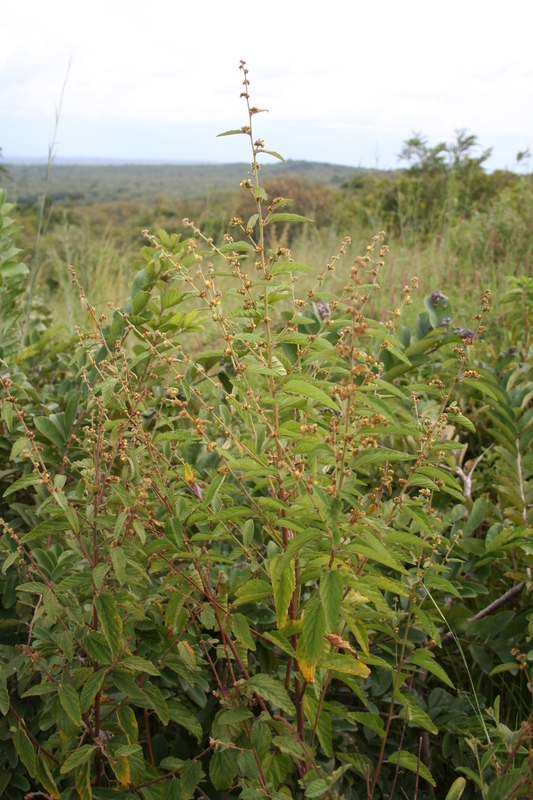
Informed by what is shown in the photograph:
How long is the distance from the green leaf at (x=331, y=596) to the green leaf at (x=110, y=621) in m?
0.39

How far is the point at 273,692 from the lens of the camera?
114 centimetres

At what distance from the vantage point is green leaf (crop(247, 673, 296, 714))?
1.12 meters

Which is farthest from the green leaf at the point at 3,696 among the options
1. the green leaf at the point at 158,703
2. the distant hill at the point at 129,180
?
the distant hill at the point at 129,180

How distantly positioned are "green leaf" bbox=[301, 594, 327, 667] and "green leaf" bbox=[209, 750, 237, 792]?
0.35m

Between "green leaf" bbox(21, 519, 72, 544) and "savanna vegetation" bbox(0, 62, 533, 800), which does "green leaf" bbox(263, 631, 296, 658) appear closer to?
"savanna vegetation" bbox(0, 62, 533, 800)

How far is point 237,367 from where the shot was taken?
1.23m

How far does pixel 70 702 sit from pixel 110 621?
173 millimetres

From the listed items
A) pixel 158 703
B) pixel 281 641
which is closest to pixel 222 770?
pixel 158 703

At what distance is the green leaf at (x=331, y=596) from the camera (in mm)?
958

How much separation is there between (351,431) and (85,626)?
665 mm

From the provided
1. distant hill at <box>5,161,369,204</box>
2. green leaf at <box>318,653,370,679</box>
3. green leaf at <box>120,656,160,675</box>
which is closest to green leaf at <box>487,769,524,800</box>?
green leaf at <box>318,653,370,679</box>

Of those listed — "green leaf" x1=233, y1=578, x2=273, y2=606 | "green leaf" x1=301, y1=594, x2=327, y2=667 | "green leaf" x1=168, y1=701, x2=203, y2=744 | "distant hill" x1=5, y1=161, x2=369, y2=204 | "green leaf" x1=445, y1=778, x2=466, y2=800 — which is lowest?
"green leaf" x1=445, y1=778, x2=466, y2=800

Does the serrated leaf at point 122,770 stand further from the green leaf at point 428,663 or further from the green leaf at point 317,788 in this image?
the green leaf at point 428,663

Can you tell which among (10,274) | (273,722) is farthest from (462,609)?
(10,274)
